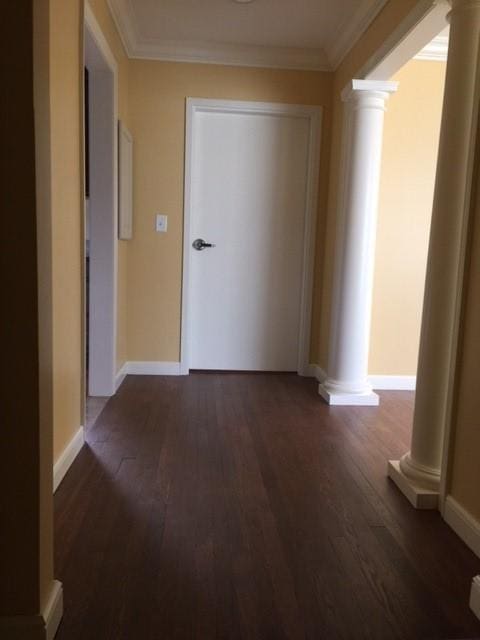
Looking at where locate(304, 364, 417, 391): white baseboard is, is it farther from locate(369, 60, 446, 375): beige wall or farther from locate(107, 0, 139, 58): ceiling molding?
locate(107, 0, 139, 58): ceiling molding

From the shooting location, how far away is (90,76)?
Answer: 3.11 meters

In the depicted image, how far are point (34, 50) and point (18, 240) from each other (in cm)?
39

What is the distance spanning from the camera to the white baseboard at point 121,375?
141 inches

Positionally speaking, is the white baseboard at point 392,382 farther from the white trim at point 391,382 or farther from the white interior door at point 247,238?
the white interior door at point 247,238

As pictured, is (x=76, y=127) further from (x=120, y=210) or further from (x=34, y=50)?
(x=34, y=50)

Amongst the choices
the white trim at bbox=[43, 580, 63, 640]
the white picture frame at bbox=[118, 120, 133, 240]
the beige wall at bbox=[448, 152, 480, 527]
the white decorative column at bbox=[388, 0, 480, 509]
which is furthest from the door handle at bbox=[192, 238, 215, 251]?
the white trim at bbox=[43, 580, 63, 640]

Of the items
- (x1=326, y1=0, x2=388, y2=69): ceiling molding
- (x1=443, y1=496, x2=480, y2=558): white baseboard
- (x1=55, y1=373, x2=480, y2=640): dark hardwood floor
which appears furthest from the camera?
(x1=326, y1=0, x2=388, y2=69): ceiling molding

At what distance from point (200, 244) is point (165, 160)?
66 cm

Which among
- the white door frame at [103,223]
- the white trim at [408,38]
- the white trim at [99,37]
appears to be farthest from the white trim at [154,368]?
the white trim at [408,38]

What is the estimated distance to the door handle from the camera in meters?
4.03

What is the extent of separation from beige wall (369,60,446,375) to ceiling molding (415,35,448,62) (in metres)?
0.04

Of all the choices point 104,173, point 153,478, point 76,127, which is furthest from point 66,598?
point 104,173

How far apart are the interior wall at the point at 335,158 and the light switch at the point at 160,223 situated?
4.01 ft

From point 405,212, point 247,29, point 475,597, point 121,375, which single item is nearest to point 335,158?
point 405,212
